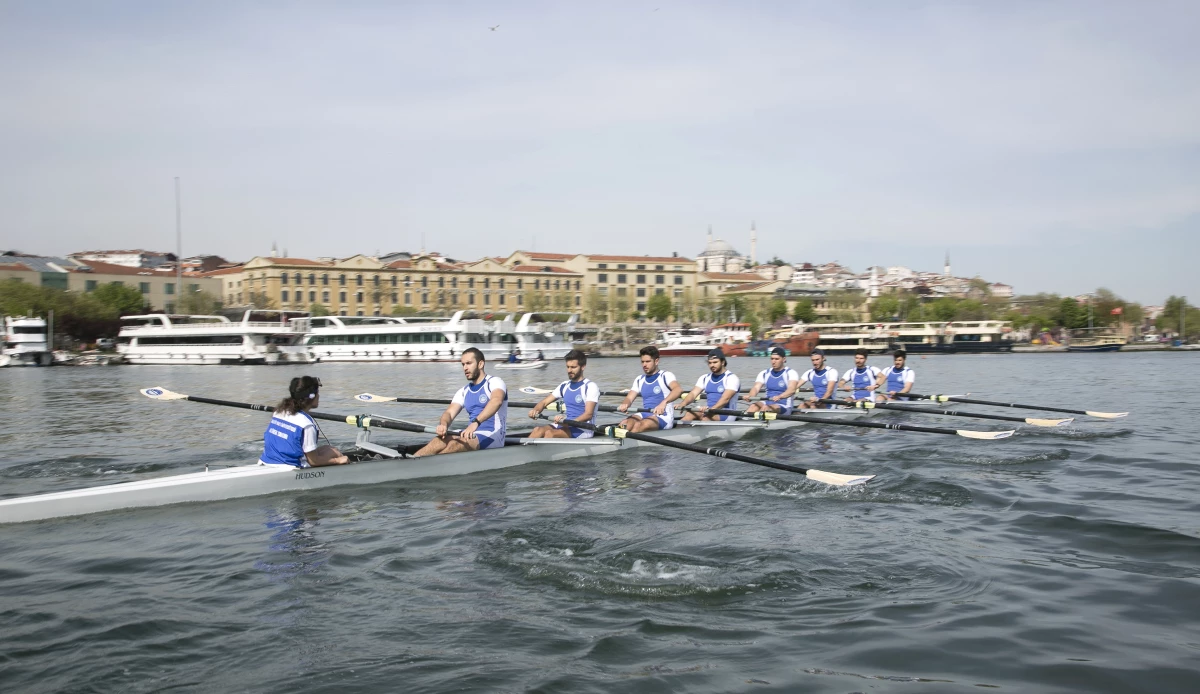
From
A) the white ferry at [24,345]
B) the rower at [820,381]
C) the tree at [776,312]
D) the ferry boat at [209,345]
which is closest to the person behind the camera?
the rower at [820,381]

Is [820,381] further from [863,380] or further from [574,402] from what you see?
[574,402]

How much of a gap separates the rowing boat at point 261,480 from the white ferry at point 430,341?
49439 millimetres

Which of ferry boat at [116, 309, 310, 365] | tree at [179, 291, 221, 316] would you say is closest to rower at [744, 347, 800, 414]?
ferry boat at [116, 309, 310, 365]

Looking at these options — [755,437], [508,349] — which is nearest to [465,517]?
[755,437]

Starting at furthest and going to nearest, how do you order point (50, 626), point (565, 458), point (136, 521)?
point (565, 458) < point (136, 521) < point (50, 626)

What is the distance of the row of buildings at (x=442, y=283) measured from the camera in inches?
3748

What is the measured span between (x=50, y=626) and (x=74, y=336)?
7521cm

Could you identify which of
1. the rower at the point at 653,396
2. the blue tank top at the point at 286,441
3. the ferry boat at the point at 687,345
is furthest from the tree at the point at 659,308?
the blue tank top at the point at 286,441

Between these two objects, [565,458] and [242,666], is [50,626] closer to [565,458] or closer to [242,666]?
[242,666]

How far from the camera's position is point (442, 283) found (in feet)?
375

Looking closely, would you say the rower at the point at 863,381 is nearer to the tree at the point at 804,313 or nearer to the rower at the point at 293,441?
the rower at the point at 293,441

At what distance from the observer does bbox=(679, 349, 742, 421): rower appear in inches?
554

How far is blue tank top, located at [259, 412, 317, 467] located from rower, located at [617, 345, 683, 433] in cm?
516

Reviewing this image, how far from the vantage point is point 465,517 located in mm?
8602
